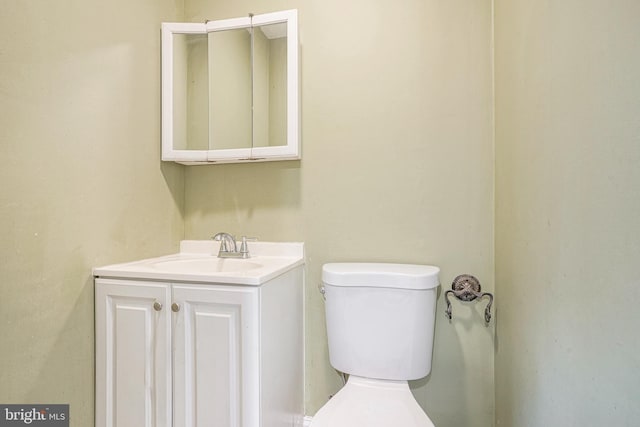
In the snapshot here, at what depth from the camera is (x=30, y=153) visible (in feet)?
3.02

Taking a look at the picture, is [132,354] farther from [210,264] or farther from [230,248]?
[230,248]

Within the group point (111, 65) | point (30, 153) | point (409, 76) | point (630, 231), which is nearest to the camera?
point (630, 231)

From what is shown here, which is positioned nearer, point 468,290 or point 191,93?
point 468,290

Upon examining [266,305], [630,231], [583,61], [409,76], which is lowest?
[266,305]

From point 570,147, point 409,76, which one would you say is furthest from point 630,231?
point 409,76

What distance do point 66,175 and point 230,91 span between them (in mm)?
745

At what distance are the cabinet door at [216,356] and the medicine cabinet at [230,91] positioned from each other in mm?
663

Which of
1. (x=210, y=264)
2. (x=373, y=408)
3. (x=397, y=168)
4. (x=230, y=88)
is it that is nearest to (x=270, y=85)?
(x=230, y=88)

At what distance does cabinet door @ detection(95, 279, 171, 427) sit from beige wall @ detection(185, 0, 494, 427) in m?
0.56

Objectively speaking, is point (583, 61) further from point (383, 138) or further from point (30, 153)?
point (30, 153)

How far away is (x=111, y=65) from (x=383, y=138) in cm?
109

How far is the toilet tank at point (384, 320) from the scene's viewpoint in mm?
1148

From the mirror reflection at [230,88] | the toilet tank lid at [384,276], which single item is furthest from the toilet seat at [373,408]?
the mirror reflection at [230,88]

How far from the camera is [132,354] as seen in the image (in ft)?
3.53
